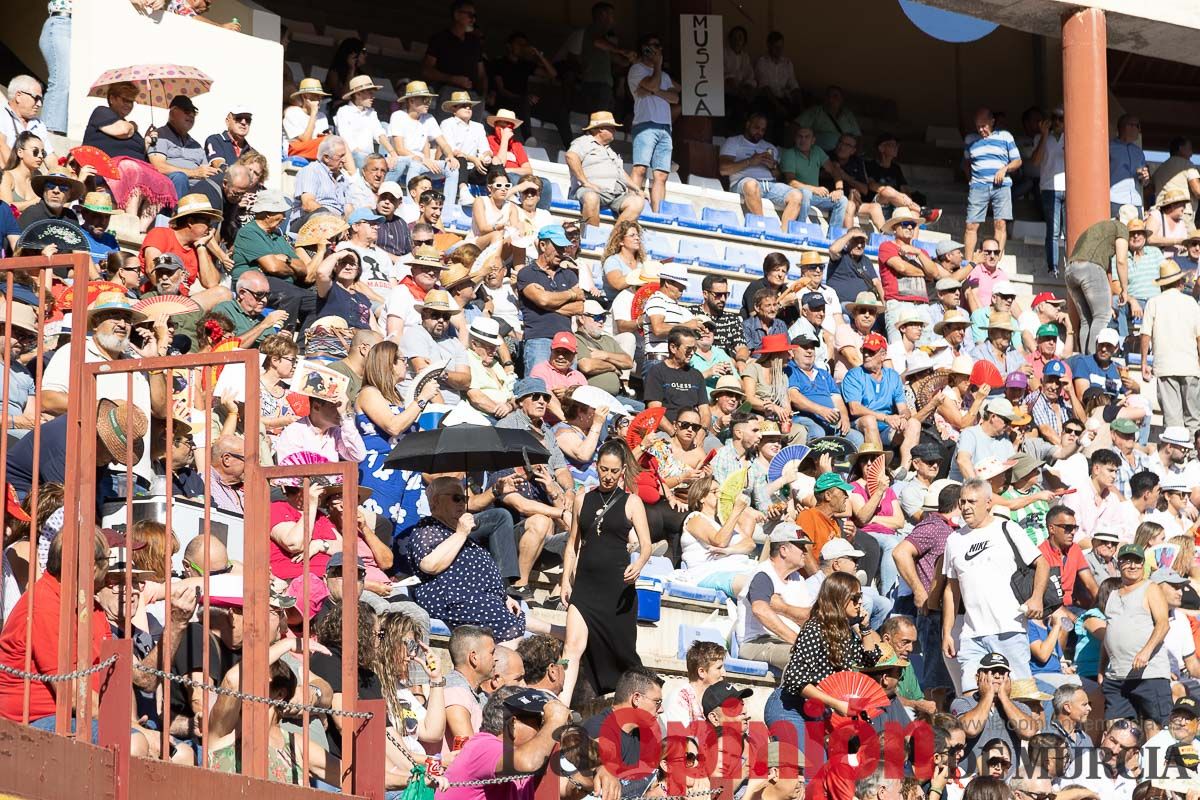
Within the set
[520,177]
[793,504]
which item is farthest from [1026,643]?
[520,177]

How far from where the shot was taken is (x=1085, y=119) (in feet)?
59.1

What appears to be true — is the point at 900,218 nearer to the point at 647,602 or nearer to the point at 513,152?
the point at 513,152

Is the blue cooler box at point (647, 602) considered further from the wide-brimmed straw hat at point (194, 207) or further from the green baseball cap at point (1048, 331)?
the green baseball cap at point (1048, 331)

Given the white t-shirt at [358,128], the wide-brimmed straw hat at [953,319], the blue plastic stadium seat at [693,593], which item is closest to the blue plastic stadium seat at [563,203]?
the white t-shirt at [358,128]

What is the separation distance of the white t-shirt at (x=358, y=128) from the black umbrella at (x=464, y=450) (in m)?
5.12

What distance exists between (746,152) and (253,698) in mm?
12617

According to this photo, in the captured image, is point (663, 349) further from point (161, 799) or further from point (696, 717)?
point (161, 799)

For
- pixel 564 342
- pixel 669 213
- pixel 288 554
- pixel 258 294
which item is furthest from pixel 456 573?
pixel 669 213

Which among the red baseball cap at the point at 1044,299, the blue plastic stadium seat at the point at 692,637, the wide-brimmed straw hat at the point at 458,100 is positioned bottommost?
the blue plastic stadium seat at the point at 692,637

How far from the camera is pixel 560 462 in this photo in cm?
1146

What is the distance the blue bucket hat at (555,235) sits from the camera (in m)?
13.9

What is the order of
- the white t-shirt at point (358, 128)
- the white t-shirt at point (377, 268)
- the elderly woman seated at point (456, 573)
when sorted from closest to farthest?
the elderly woman seated at point (456, 573) < the white t-shirt at point (377, 268) < the white t-shirt at point (358, 128)

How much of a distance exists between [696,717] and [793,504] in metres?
2.89

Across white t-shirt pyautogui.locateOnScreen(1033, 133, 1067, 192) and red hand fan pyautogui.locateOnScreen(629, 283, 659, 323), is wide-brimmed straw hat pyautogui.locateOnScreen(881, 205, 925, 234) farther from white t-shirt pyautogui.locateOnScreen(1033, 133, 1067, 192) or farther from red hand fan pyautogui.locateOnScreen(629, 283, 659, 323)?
red hand fan pyautogui.locateOnScreen(629, 283, 659, 323)
